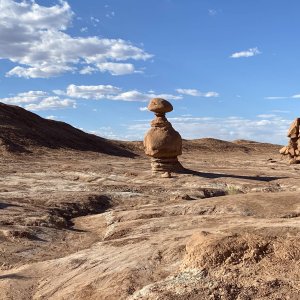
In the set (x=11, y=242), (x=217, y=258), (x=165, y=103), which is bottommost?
(x=11, y=242)

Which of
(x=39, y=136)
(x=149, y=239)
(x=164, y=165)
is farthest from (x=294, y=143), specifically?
(x=149, y=239)

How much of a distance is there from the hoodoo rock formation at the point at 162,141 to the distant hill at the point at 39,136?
1955 cm

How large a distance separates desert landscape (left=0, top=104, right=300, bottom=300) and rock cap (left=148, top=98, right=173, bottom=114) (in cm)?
372

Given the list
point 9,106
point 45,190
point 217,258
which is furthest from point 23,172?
point 9,106

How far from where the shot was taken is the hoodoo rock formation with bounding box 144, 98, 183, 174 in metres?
26.0

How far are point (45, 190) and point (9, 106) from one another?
40.6m

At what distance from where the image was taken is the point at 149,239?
10219 millimetres

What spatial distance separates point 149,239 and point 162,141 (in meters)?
15.9

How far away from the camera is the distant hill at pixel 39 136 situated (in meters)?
45.4

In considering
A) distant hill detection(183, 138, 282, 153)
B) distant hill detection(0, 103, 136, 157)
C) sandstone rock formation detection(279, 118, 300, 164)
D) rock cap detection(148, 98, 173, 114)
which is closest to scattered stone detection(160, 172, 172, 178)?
rock cap detection(148, 98, 173, 114)

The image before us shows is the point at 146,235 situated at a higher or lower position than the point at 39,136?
lower

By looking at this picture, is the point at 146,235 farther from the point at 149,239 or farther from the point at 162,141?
the point at 162,141

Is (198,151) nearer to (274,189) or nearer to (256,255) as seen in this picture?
(274,189)

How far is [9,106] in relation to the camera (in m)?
58.7
